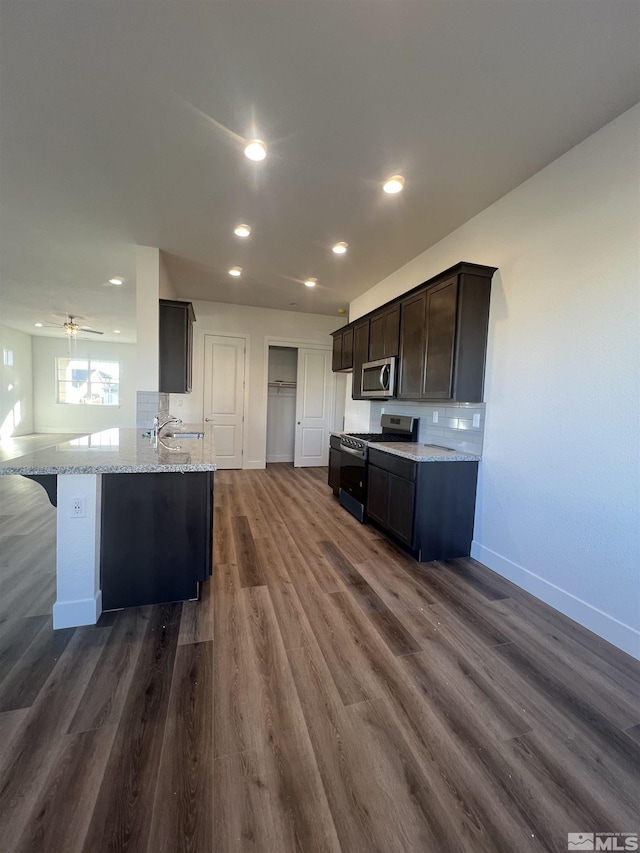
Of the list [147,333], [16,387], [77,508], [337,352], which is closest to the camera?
[77,508]

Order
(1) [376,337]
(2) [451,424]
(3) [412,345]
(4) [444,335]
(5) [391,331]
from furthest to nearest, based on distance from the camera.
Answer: (1) [376,337], (5) [391,331], (3) [412,345], (2) [451,424], (4) [444,335]

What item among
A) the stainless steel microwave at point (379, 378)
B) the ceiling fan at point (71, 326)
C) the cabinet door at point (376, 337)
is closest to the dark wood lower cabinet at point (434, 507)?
the stainless steel microwave at point (379, 378)

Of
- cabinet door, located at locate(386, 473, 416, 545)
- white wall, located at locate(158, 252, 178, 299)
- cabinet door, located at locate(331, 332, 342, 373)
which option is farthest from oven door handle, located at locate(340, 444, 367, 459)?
white wall, located at locate(158, 252, 178, 299)

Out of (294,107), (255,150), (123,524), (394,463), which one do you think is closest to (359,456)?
(394,463)

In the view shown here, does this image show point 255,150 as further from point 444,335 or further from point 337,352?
point 337,352

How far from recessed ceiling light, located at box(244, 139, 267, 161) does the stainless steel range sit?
98.1 inches

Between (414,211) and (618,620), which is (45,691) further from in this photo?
(414,211)

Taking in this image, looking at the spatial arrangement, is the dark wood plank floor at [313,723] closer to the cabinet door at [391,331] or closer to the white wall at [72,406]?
the cabinet door at [391,331]

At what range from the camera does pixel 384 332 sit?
377cm

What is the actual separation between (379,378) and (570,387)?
6.33ft

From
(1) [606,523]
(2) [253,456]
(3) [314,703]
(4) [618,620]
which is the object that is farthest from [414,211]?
(2) [253,456]

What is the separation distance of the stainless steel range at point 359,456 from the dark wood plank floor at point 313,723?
4.32 ft

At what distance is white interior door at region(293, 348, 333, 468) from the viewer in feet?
19.8

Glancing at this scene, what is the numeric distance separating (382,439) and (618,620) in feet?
7.66
